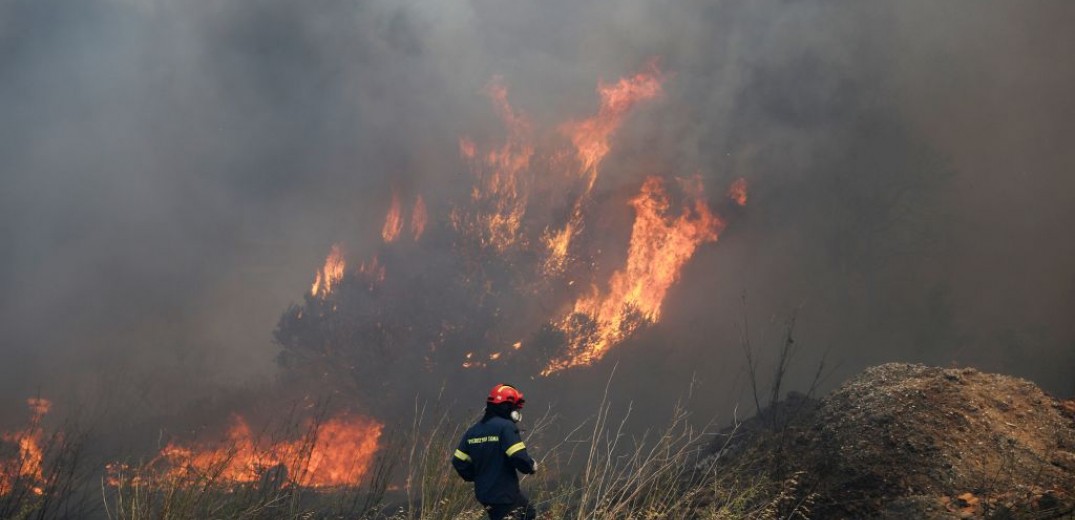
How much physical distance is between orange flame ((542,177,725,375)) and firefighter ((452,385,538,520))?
17999 millimetres

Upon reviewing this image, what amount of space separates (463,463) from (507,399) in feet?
2.97

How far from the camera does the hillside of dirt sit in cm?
780

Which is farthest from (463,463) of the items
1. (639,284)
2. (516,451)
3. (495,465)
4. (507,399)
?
(639,284)

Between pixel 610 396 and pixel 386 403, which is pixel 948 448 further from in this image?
pixel 386 403

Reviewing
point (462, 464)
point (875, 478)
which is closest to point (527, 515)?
point (462, 464)

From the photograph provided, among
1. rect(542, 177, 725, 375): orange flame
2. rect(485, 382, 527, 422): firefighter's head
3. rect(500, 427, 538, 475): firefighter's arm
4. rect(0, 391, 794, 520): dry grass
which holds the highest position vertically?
rect(542, 177, 725, 375): orange flame

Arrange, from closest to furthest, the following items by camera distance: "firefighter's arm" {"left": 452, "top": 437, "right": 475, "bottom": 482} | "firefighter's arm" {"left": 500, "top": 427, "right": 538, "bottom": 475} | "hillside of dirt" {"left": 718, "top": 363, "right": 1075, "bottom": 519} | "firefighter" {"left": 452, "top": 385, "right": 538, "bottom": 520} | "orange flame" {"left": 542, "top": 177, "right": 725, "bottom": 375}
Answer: "firefighter's arm" {"left": 500, "top": 427, "right": 538, "bottom": 475}
"firefighter" {"left": 452, "top": 385, "right": 538, "bottom": 520}
"firefighter's arm" {"left": 452, "top": 437, "right": 475, "bottom": 482}
"hillside of dirt" {"left": 718, "top": 363, "right": 1075, "bottom": 519}
"orange flame" {"left": 542, "top": 177, "right": 725, "bottom": 375}

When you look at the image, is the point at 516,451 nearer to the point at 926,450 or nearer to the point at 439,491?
the point at 439,491

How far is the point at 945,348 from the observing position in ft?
81.2

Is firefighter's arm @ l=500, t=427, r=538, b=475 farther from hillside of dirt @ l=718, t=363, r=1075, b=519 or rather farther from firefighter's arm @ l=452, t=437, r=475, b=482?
hillside of dirt @ l=718, t=363, r=1075, b=519

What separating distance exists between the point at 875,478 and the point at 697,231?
1846 cm

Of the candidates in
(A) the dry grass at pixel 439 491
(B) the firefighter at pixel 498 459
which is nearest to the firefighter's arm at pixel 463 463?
(B) the firefighter at pixel 498 459

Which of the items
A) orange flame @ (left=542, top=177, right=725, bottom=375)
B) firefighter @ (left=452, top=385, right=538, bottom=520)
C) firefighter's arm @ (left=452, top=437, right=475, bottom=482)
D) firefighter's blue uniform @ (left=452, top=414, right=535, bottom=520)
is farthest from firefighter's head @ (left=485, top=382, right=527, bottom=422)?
orange flame @ (left=542, top=177, right=725, bottom=375)

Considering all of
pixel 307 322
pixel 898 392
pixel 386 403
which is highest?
pixel 307 322
